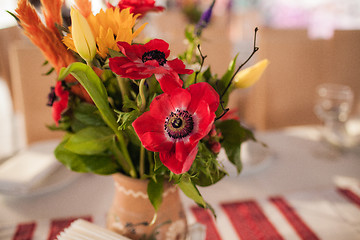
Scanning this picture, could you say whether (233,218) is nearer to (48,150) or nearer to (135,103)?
(135,103)

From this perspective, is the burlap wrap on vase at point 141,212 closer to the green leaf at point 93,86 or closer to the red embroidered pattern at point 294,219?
the green leaf at point 93,86

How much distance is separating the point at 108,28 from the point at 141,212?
0.26 metres

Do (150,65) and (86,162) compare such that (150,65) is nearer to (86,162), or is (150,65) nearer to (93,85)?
(93,85)

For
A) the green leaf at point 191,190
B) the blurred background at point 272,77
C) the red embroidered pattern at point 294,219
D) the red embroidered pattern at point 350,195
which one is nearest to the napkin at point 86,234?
the green leaf at point 191,190

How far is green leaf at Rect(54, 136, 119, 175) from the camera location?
0.42m

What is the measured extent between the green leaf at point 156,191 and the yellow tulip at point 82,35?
188 millimetres

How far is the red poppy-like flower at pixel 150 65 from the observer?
0.90 ft

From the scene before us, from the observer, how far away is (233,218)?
1.90 ft

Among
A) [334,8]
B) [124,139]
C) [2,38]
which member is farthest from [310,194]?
[334,8]

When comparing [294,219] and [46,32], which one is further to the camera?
[294,219]

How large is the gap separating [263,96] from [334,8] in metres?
3.99

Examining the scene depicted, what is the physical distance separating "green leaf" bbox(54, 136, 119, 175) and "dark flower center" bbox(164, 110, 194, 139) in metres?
0.16

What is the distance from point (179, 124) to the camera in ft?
1.00

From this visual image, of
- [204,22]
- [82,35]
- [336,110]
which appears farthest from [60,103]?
[336,110]
